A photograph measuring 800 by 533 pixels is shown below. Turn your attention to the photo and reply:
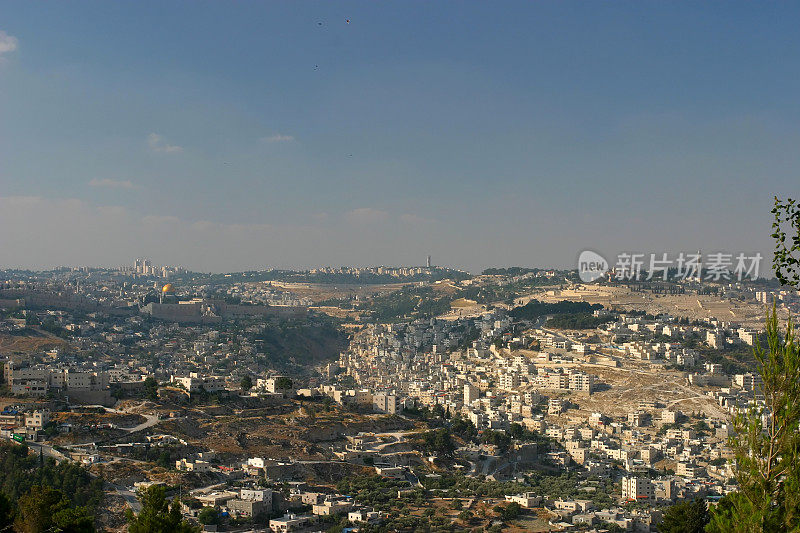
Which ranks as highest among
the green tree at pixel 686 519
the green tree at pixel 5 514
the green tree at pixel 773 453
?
the green tree at pixel 773 453

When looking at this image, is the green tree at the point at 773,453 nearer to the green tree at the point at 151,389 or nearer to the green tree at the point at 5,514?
the green tree at the point at 5,514

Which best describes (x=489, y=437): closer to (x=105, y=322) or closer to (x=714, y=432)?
(x=714, y=432)

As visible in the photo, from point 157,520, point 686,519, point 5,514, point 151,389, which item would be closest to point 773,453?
point 157,520

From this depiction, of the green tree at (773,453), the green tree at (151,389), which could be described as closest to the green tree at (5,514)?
the green tree at (773,453)

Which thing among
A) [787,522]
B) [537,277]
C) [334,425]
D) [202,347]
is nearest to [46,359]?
[202,347]

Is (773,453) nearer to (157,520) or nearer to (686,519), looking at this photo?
(157,520)

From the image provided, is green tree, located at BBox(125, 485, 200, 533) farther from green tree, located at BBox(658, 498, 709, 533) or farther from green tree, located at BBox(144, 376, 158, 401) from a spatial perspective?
green tree, located at BBox(144, 376, 158, 401)
